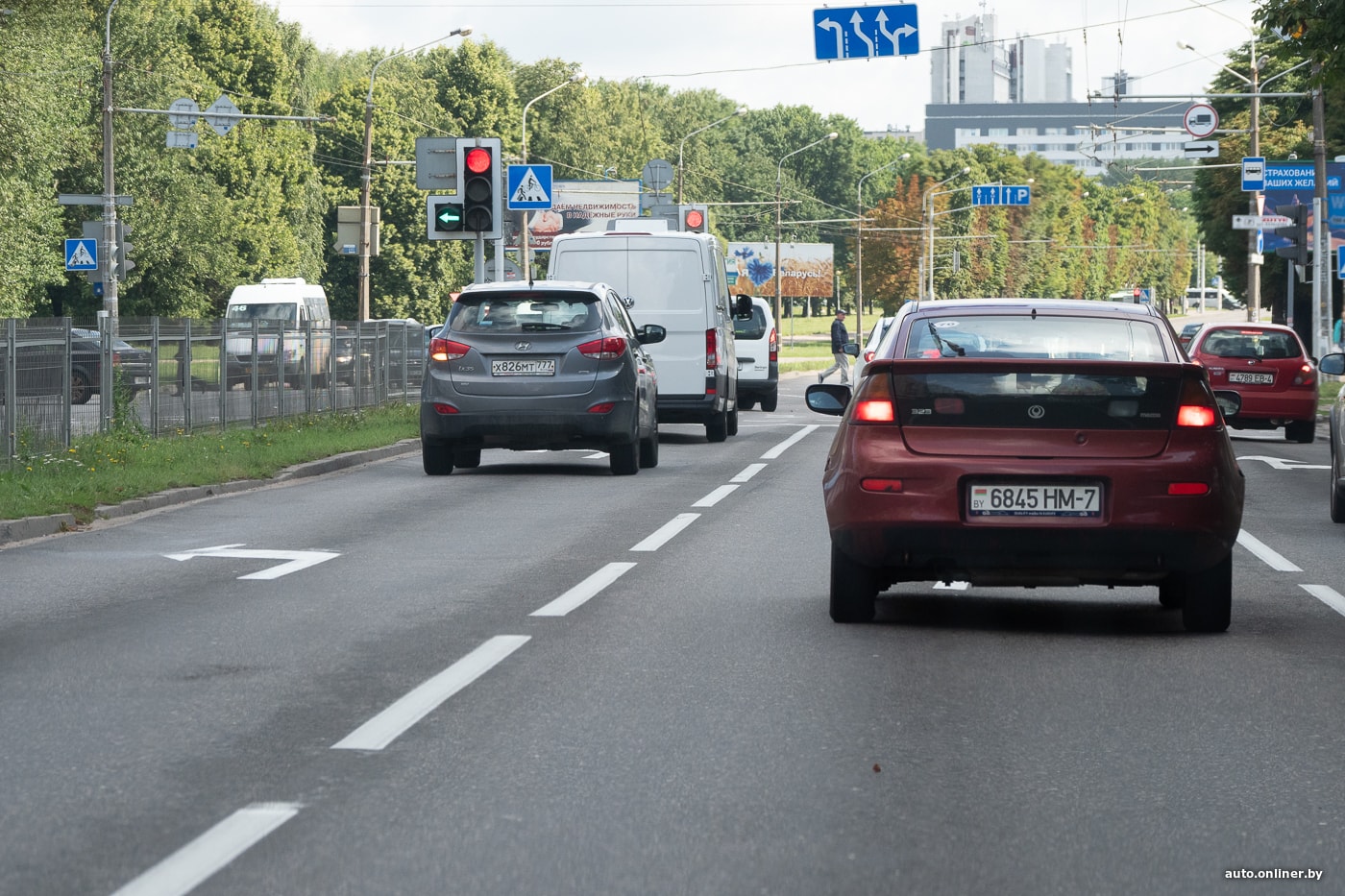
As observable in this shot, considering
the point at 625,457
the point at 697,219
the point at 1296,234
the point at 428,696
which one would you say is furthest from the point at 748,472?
the point at 697,219

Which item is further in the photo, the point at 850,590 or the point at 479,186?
the point at 479,186

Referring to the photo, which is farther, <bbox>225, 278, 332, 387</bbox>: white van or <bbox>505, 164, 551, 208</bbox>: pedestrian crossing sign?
<bbox>505, 164, 551, 208</bbox>: pedestrian crossing sign

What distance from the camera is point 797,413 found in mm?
37312

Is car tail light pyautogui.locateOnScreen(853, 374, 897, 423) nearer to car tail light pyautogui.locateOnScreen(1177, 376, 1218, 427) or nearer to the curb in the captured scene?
car tail light pyautogui.locateOnScreen(1177, 376, 1218, 427)

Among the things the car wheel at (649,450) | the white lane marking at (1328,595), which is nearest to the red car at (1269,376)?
the car wheel at (649,450)

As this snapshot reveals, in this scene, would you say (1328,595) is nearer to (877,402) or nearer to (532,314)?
(877,402)

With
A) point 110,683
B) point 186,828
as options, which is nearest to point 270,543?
point 110,683

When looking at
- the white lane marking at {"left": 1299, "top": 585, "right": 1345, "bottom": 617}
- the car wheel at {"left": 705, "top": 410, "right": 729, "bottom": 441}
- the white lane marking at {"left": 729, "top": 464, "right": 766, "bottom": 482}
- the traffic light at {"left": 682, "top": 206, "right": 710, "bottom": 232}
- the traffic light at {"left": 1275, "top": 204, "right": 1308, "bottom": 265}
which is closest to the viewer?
the white lane marking at {"left": 1299, "top": 585, "right": 1345, "bottom": 617}

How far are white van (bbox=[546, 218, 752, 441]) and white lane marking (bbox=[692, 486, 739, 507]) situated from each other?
637cm

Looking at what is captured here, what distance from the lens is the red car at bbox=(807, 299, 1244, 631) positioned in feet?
29.5

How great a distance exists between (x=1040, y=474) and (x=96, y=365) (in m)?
15.3

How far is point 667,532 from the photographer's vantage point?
14.2m

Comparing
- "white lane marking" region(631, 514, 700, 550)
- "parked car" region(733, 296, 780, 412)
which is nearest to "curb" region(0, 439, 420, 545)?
"white lane marking" region(631, 514, 700, 550)

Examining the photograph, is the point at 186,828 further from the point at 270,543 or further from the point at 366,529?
the point at 366,529
